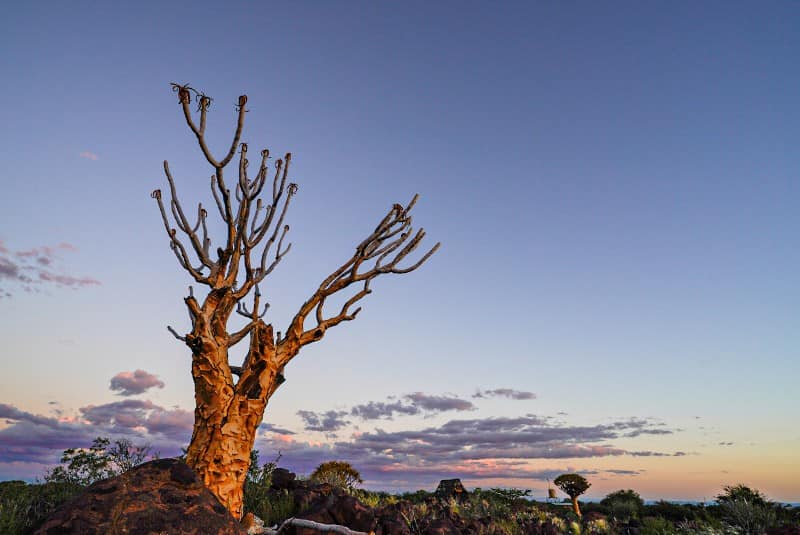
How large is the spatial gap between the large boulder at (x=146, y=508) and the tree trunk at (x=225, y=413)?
109 centimetres

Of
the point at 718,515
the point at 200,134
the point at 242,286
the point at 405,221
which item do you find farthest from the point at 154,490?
the point at 718,515

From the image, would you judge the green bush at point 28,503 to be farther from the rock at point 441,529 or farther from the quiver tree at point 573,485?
the quiver tree at point 573,485

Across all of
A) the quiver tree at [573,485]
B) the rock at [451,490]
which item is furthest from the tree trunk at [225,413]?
the quiver tree at [573,485]

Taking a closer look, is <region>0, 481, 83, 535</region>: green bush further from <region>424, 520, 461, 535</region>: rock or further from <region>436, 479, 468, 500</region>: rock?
<region>436, 479, 468, 500</region>: rock

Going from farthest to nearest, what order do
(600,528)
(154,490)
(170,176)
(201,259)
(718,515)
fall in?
(718,515)
(600,528)
(170,176)
(201,259)
(154,490)

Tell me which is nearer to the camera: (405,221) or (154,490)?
(154,490)

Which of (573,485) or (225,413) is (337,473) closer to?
(225,413)

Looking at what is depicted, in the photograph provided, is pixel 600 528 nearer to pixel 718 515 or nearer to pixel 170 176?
pixel 718 515

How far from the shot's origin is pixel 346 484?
1609 cm

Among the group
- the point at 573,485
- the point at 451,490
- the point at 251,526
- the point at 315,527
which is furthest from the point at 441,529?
the point at 573,485

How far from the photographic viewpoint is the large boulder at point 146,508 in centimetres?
512

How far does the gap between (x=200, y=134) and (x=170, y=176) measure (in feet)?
6.88

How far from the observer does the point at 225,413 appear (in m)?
7.64

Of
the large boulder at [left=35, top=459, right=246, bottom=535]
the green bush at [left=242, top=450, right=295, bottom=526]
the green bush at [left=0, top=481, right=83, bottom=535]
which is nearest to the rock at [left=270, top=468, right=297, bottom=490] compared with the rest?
the green bush at [left=242, top=450, right=295, bottom=526]
